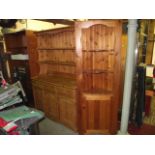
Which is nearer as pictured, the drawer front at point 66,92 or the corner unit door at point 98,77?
the corner unit door at point 98,77

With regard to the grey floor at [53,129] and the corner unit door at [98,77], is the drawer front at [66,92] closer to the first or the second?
the corner unit door at [98,77]

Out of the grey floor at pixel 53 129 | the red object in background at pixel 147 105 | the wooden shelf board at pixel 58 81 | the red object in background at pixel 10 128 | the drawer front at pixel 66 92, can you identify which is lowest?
the grey floor at pixel 53 129

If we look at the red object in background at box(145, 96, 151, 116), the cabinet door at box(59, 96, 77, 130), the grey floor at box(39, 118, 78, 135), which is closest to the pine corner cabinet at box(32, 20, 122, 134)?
the cabinet door at box(59, 96, 77, 130)

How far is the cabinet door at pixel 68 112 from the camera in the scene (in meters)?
2.53

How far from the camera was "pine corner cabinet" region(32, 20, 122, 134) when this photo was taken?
2110 millimetres

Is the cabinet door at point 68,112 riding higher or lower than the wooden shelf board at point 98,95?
lower

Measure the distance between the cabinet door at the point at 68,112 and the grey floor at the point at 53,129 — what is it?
0.35ft

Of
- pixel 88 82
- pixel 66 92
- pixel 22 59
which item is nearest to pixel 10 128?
pixel 66 92

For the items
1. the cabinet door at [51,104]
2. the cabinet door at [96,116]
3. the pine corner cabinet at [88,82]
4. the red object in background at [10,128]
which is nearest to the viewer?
the red object in background at [10,128]

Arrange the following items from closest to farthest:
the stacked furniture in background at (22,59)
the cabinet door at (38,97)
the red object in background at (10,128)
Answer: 1. the red object in background at (10,128)
2. the cabinet door at (38,97)
3. the stacked furniture in background at (22,59)

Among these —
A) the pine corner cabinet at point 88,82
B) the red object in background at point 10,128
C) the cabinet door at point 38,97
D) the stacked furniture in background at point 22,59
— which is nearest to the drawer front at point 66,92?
the pine corner cabinet at point 88,82
